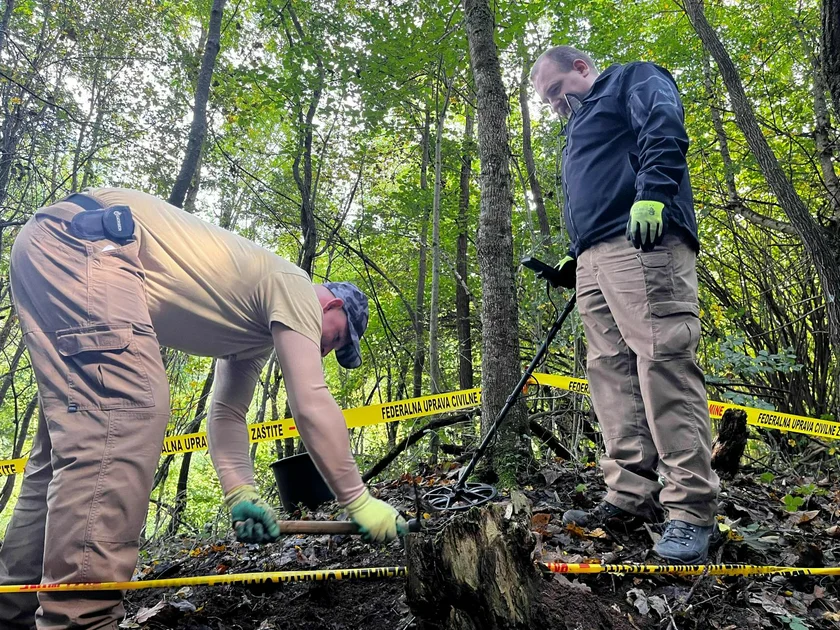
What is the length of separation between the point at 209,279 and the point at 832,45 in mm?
4705

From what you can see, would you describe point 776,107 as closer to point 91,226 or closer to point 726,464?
point 726,464

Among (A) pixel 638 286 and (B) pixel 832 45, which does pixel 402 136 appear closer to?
(B) pixel 832 45

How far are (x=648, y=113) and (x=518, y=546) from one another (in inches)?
79.6

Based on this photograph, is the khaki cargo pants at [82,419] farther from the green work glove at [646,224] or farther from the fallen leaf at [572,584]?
the green work glove at [646,224]

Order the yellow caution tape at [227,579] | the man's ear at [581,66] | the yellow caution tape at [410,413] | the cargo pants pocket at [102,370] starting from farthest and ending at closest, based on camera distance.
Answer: the yellow caution tape at [410,413]
the man's ear at [581,66]
the cargo pants pocket at [102,370]
the yellow caution tape at [227,579]

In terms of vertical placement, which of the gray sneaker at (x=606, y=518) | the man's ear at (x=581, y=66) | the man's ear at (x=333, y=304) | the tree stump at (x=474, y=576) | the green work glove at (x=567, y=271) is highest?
the man's ear at (x=581, y=66)

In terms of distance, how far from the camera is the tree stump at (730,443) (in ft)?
12.8

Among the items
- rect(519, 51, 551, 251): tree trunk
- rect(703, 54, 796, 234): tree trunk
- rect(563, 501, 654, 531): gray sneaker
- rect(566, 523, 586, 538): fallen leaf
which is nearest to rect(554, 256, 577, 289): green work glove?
rect(563, 501, 654, 531): gray sneaker

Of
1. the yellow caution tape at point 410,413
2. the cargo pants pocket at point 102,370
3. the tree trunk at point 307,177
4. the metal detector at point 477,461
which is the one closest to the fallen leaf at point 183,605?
the cargo pants pocket at point 102,370

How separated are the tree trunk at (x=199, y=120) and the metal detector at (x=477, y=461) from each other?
3167 millimetres

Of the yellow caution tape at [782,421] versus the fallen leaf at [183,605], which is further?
the yellow caution tape at [782,421]

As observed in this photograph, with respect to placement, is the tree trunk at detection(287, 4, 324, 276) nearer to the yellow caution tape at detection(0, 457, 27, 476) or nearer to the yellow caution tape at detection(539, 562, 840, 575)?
the yellow caution tape at detection(0, 457, 27, 476)

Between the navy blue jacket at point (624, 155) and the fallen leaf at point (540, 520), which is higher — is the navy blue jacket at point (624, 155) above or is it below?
above

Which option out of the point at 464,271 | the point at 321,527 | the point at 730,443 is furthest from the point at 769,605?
the point at 464,271
